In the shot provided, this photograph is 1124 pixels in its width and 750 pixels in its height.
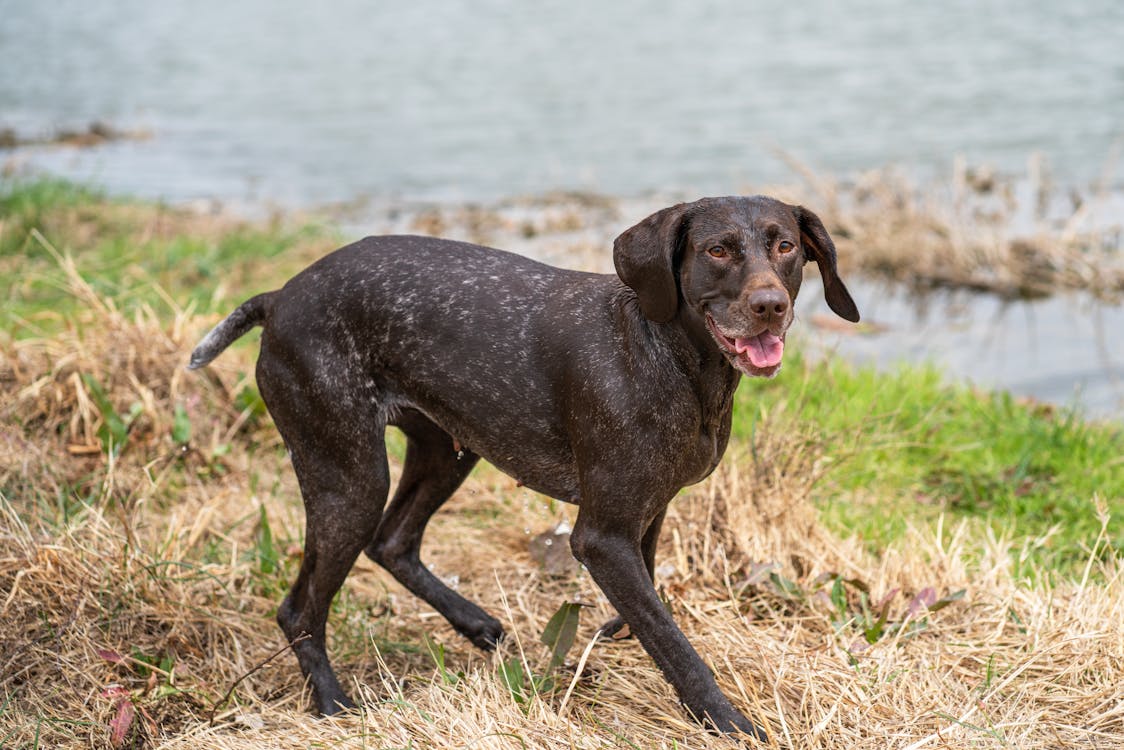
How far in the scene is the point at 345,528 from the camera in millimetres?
3941

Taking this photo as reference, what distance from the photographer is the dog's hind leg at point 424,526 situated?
4.31 m

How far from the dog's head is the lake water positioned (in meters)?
4.23

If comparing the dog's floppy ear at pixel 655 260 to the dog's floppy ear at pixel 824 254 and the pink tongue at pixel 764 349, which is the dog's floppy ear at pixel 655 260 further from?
the dog's floppy ear at pixel 824 254

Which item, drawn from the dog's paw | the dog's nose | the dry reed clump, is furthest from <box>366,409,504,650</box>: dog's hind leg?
the dry reed clump

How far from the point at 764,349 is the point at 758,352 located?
17mm

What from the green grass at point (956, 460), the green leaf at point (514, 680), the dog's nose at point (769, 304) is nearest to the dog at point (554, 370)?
the dog's nose at point (769, 304)

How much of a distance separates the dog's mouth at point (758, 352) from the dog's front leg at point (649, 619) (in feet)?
1.87

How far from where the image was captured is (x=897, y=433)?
223 inches

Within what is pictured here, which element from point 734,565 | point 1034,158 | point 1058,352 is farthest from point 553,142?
point 734,565

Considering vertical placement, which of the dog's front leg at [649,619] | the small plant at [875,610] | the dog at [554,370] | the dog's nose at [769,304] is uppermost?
the dog's nose at [769,304]

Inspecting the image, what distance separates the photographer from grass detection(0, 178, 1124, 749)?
3713 millimetres

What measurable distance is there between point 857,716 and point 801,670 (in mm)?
290

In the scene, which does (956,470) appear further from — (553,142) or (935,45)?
(935,45)

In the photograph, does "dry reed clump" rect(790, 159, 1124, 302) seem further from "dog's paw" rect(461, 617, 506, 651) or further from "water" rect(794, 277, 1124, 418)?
"dog's paw" rect(461, 617, 506, 651)
